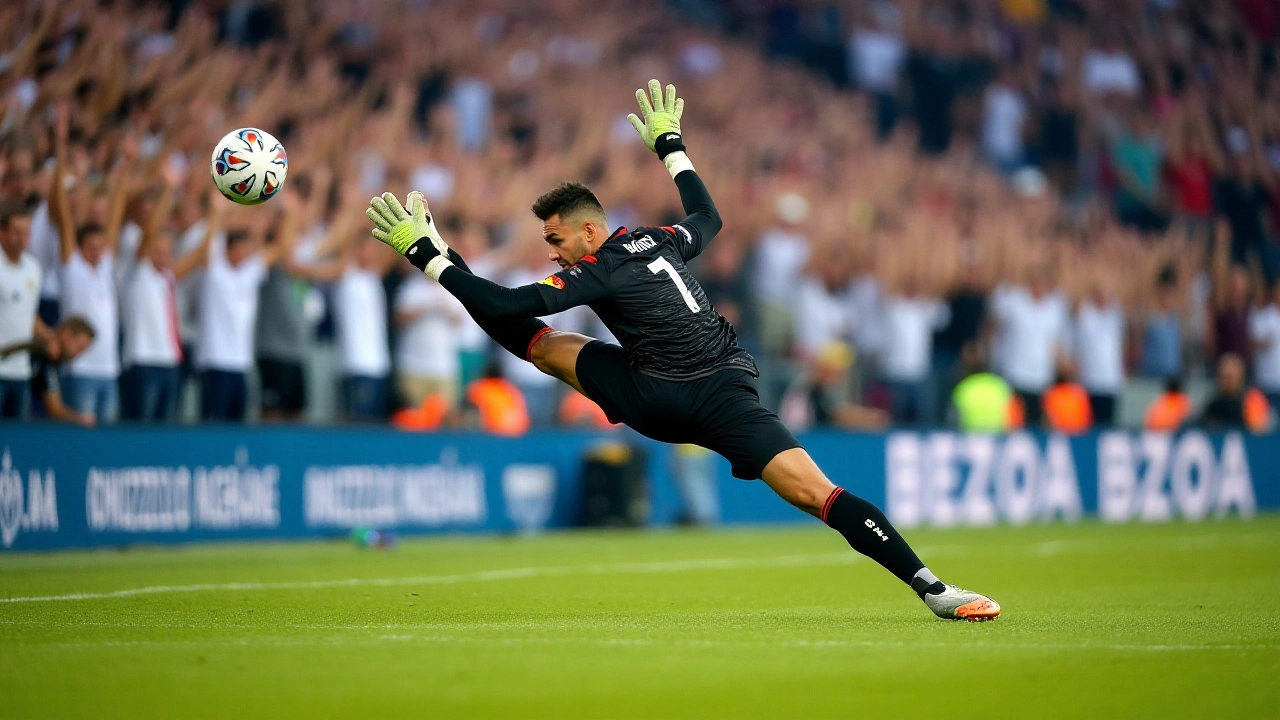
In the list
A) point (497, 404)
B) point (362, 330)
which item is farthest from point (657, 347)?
point (497, 404)

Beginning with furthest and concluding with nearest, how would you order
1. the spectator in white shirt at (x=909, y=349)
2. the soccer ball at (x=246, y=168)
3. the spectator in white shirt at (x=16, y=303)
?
the spectator in white shirt at (x=909, y=349)
the spectator in white shirt at (x=16, y=303)
the soccer ball at (x=246, y=168)

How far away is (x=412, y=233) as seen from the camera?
8.22 metres

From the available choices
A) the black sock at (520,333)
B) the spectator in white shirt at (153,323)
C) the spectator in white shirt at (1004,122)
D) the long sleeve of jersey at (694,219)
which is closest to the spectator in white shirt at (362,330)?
the spectator in white shirt at (153,323)

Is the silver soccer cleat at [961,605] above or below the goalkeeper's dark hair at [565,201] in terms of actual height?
below

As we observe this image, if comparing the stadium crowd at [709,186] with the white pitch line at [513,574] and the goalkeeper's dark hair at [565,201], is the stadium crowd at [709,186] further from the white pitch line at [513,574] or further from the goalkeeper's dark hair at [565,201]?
the goalkeeper's dark hair at [565,201]

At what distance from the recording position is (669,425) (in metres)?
8.47

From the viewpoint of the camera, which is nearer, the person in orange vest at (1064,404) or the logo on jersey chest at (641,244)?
the logo on jersey chest at (641,244)

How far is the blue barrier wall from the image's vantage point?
1311cm

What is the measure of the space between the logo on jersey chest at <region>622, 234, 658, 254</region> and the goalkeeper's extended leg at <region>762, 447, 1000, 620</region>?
1.25 m

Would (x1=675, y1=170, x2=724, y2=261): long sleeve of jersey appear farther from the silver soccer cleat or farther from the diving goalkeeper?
the silver soccer cleat

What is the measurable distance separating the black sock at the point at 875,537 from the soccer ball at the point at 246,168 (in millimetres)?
3999

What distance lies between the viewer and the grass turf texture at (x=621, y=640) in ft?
17.9

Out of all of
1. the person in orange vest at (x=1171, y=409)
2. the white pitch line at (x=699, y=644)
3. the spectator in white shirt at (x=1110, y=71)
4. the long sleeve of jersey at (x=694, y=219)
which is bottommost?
the white pitch line at (x=699, y=644)

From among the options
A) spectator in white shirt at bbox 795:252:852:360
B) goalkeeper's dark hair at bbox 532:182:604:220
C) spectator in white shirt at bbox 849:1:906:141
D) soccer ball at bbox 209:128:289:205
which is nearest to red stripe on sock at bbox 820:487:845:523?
goalkeeper's dark hair at bbox 532:182:604:220
